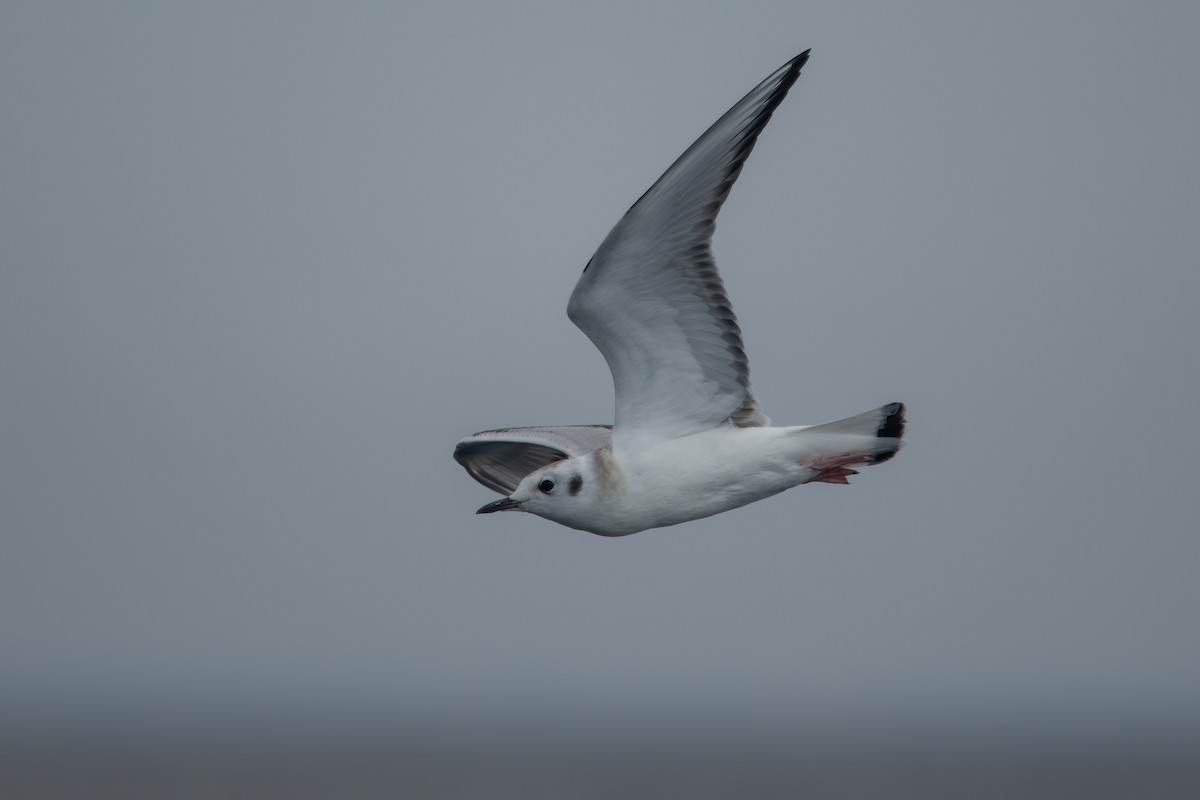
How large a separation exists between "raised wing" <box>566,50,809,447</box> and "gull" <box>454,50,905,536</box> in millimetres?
11

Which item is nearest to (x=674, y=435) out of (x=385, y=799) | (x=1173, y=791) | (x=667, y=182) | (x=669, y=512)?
(x=669, y=512)

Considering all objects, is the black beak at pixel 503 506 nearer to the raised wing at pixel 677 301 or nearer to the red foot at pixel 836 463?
the raised wing at pixel 677 301

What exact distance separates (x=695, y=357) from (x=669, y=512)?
1.21 meters

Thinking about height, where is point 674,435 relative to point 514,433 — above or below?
below

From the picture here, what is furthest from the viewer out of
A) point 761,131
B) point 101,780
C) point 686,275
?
point 101,780

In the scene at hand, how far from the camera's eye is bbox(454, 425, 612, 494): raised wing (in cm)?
1413

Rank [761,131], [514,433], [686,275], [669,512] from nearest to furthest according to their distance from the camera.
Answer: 1. [761,131]
2. [686,275]
3. [669,512]
4. [514,433]

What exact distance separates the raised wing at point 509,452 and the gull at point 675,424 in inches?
83.4

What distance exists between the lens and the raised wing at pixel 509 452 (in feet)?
46.4

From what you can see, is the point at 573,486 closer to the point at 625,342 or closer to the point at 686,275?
the point at 625,342

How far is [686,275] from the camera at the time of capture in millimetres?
10898

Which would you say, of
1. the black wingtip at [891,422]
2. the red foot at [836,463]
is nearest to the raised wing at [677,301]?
the red foot at [836,463]

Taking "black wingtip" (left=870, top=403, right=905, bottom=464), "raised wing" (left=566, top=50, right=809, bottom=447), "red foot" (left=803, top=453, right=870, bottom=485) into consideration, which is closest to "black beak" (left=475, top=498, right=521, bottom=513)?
"raised wing" (left=566, top=50, right=809, bottom=447)

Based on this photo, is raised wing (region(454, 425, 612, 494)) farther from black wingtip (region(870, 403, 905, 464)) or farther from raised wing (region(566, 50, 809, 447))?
black wingtip (region(870, 403, 905, 464))
